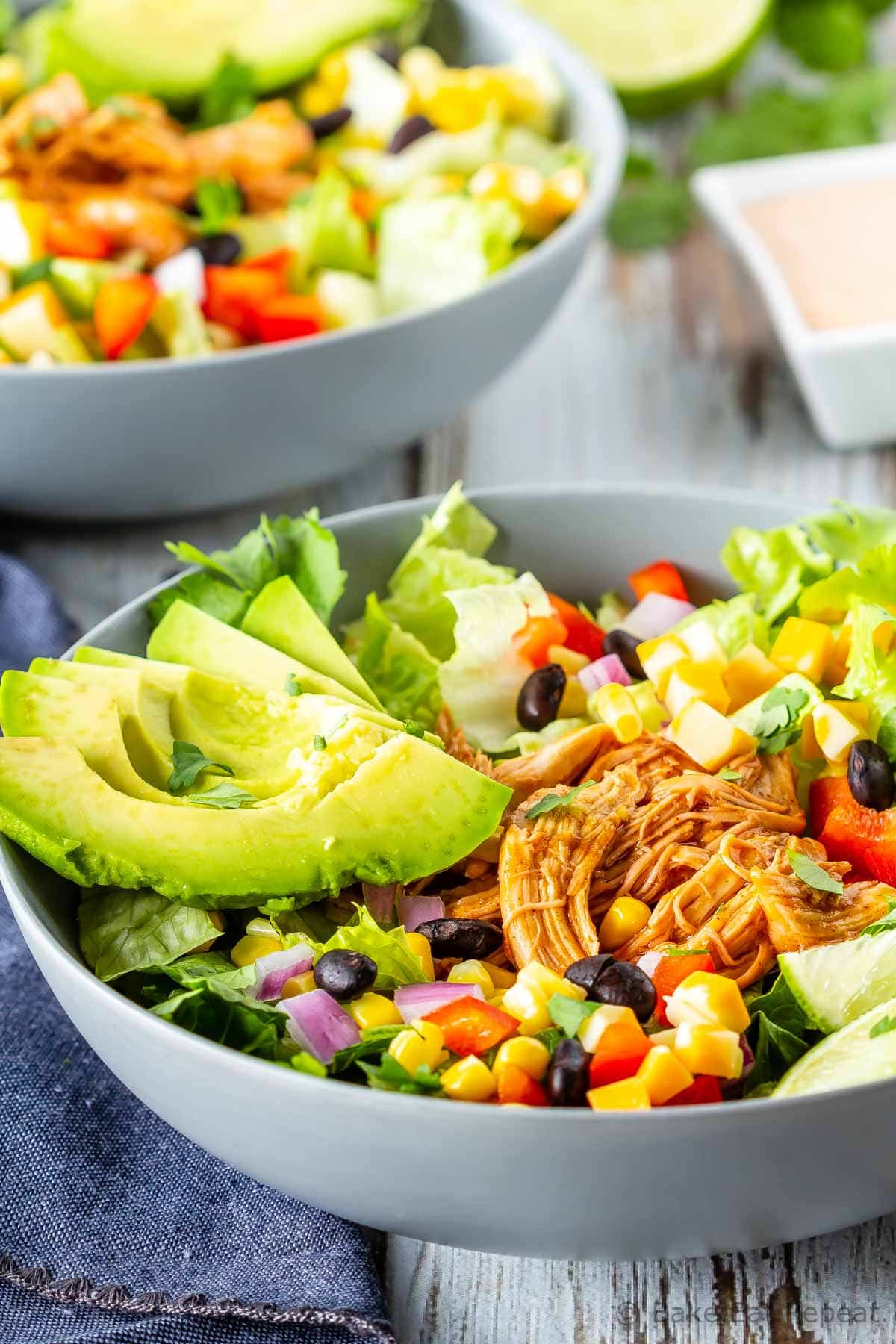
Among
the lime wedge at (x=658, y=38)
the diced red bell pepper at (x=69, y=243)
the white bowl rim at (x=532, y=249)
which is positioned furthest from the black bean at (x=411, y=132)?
the lime wedge at (x=658, y=38)

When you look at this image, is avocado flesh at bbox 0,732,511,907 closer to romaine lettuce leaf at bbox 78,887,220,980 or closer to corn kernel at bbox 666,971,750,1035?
romaine lettuce leaf at bbox 78,887,220,980

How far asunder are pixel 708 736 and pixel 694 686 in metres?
0.12

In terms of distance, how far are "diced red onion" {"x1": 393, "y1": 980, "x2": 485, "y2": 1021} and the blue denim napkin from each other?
1.50 ft

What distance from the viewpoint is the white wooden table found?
2789 millimetres

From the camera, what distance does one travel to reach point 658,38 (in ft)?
22.1

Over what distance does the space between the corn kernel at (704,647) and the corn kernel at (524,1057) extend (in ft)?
3.51

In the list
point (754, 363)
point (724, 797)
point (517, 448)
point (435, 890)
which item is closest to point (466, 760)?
point (435, 890)

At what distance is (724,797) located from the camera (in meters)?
3.08

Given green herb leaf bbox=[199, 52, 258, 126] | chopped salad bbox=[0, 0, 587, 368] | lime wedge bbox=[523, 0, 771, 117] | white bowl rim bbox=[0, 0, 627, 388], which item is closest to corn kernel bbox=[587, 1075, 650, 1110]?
white bowl rim bbox=[0, 0, 627, 388]

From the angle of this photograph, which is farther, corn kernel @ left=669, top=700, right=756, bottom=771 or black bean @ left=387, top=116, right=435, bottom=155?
black bean @ left=387, top=116, right=435, bottom=155

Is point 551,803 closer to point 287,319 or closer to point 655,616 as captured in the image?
point 655,616

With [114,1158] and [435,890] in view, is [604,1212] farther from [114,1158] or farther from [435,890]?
[114,1158]

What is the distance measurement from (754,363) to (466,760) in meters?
2.87

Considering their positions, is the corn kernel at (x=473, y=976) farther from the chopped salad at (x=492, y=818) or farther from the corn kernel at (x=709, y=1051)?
the corn kernel at (x=709, y=1051)
